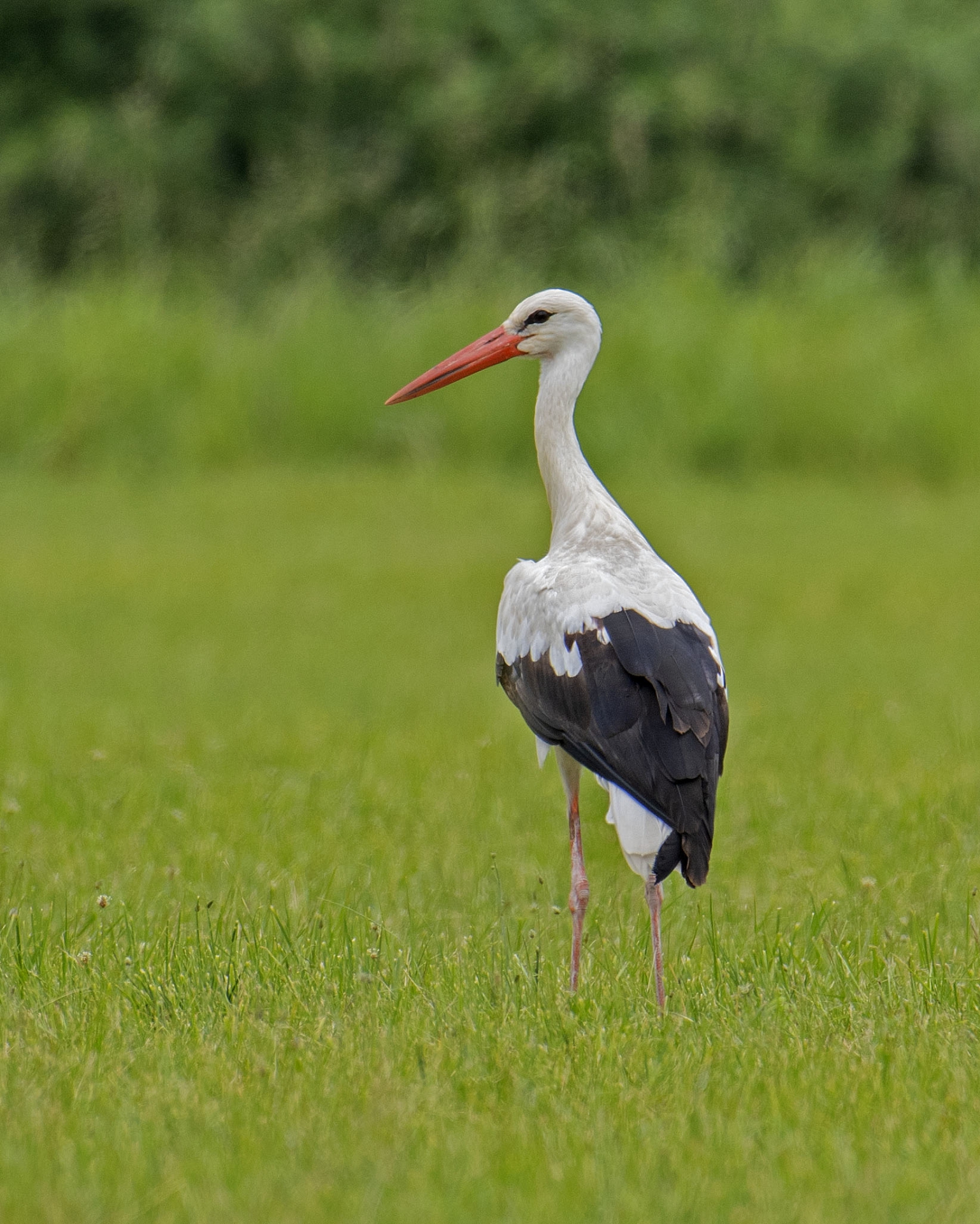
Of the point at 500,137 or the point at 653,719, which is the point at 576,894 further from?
the point at 500,137

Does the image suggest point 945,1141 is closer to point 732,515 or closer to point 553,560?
point 553,560

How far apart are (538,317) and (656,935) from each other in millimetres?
2107

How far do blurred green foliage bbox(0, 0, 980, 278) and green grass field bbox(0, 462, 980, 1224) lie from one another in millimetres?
11014

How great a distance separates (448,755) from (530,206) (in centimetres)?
1494

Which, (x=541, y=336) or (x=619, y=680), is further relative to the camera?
(x=541, y=336)

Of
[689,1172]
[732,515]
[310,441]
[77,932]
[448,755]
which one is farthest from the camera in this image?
[310,441]

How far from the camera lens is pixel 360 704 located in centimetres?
892

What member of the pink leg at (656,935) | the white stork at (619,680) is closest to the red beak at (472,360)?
the white stork at (619,680)

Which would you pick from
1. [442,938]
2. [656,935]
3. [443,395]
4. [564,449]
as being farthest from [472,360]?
[443,395]

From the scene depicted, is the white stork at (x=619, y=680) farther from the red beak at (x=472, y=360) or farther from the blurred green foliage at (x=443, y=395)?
the blurred green foliage at (x=443, y=395)

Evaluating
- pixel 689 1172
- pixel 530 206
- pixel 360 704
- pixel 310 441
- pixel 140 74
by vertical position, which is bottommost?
pixel 689 1172

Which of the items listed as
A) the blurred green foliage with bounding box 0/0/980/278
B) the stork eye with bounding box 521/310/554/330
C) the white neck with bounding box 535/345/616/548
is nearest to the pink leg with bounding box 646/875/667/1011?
the white neck with bounding box 535/345/616/548

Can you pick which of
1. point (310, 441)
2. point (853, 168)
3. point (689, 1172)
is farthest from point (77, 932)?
point (853, 168)

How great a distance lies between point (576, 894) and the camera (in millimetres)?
4812
